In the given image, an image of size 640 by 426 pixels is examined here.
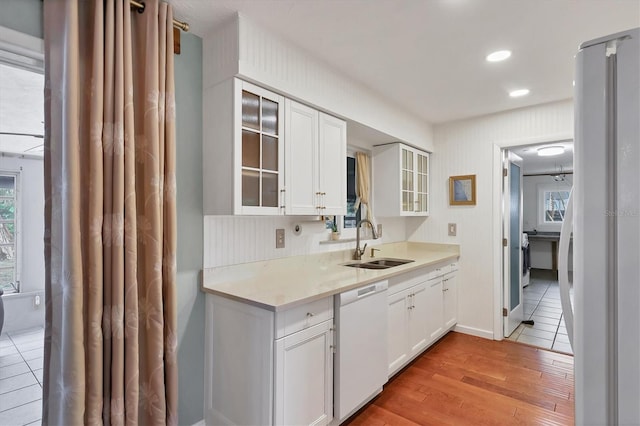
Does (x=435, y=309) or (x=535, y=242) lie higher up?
(x=535, y=242)

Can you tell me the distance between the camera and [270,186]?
2041mm

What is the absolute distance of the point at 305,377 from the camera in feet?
5.80

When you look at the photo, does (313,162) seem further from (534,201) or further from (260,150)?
(534,201)

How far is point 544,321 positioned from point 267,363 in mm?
4041

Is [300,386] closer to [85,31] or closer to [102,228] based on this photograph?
[102,228]

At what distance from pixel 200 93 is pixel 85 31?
0.63 metres

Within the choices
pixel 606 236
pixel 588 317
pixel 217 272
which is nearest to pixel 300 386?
pixel 217 272

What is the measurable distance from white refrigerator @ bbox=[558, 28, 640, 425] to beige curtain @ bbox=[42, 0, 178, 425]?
1.75 meters

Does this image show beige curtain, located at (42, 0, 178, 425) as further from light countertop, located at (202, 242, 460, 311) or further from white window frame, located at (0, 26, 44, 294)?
light countertop, located at (202, 242, 460, 311)

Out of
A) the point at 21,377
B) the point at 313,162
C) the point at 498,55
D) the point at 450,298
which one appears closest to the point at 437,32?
the point at 498,55

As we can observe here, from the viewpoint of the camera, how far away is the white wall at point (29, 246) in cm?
384

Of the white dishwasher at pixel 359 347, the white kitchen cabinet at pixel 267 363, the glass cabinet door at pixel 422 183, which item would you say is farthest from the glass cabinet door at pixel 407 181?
the white kitchen cabinet at pixel 267 363

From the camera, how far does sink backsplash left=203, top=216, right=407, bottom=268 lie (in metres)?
2.04

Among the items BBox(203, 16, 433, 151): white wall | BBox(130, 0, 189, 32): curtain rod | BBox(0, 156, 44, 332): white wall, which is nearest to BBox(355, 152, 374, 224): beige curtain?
BBox(203, 16, 433, 151): white wall
